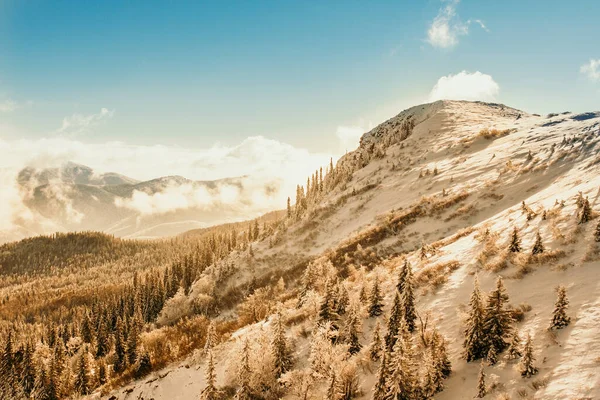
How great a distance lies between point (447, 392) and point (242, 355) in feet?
66.5

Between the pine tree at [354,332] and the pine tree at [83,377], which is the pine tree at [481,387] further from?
the pine tree at [83,377]

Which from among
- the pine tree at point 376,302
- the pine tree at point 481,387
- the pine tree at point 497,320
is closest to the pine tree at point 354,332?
the pine tree at point 376,302

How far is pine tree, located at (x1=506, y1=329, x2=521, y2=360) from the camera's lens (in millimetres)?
20519

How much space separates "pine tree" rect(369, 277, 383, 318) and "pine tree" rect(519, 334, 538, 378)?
16.0 meters

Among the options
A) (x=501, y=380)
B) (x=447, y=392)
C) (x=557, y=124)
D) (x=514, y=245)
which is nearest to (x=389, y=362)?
(x=447, y=392)

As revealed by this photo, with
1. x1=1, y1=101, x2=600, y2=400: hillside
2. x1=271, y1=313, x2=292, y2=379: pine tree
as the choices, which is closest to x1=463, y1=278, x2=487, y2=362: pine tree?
x1=1, y1=101, x2=600, y2=400: hillside

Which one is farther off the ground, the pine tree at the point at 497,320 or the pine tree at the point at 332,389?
the pine tree at the point at 497,320

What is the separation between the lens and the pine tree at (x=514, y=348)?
808 inches

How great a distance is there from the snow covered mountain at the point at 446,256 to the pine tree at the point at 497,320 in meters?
0.76

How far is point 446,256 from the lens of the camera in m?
39.8

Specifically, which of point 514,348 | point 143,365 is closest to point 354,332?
point 514,348

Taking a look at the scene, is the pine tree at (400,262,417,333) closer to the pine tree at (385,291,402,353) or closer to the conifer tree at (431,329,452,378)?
the pine tree at (385,291,402,353)

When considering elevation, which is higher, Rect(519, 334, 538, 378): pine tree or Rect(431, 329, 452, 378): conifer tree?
Rect(519, 334, 538, 378): pine tree

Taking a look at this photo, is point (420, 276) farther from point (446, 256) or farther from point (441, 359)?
point (441, 359)
